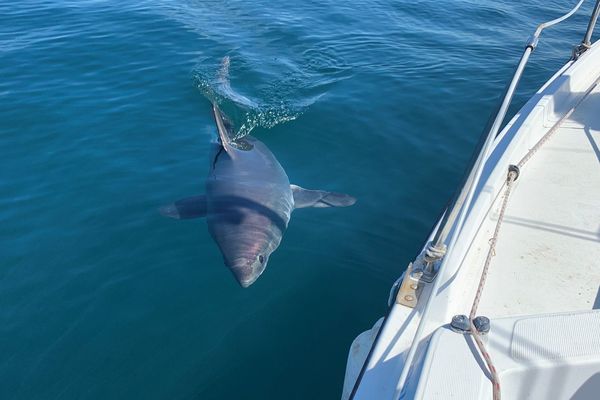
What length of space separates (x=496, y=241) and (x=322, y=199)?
3.14 metres

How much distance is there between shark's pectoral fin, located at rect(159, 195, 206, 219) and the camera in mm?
6820

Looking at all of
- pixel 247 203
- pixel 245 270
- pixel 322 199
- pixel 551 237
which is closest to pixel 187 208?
pixel 247 203

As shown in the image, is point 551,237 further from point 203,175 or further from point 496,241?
point 203,175

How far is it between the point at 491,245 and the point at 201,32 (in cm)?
1217

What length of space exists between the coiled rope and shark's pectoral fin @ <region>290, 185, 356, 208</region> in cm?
245

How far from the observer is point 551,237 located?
4.30 meters

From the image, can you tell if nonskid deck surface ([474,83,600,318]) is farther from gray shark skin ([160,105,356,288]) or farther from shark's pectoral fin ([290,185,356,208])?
gray shark skin ([160,105,356,288])

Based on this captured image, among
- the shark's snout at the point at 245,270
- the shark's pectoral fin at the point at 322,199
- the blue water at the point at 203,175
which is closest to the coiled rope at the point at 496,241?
the blue water at the point at 203,175

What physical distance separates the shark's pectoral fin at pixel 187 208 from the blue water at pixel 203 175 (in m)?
0.16

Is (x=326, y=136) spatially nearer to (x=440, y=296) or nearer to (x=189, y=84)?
(x=189, y=84)

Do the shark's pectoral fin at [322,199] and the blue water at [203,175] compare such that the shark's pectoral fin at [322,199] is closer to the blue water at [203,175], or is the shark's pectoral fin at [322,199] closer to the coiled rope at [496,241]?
the blue water at [203,175]

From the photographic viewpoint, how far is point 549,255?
4102 millimetres

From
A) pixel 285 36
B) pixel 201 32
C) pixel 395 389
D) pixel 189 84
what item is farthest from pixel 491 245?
pixel 201 32

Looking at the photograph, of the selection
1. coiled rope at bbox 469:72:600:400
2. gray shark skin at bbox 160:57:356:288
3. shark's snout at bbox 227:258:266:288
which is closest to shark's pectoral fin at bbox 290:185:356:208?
gray shark skin at bbox 160:57:356:288
